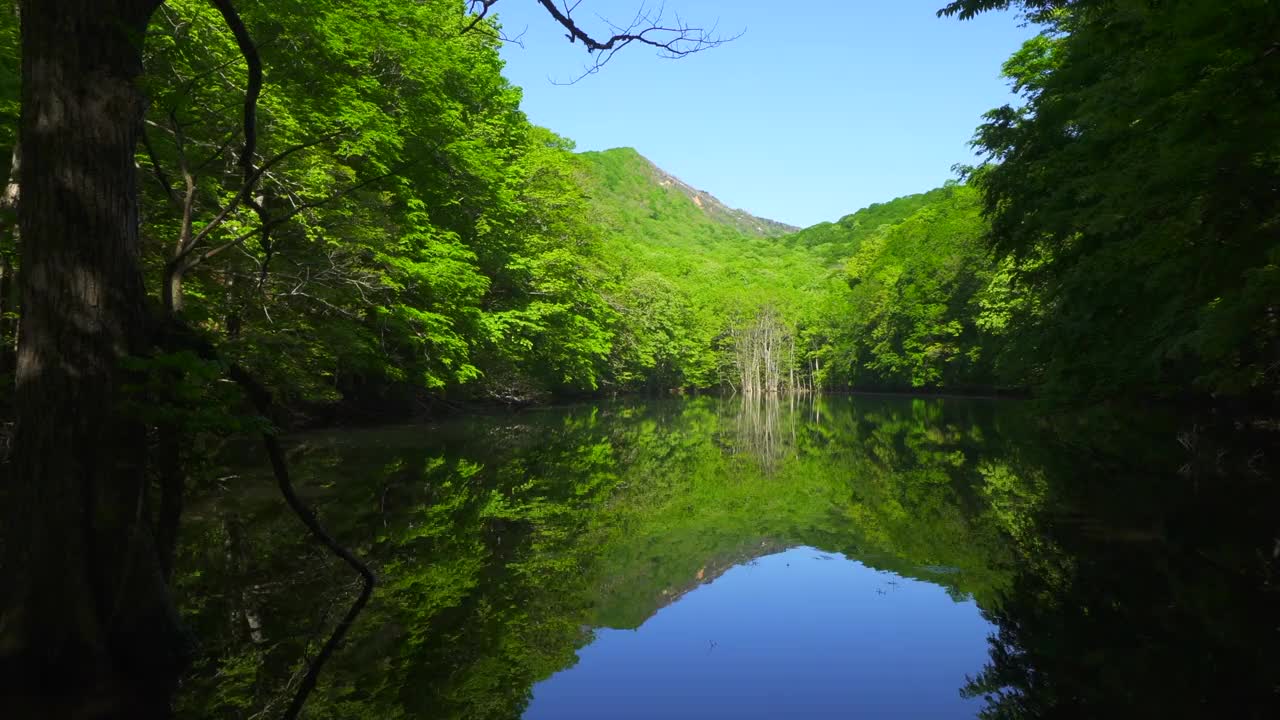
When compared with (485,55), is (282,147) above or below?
below

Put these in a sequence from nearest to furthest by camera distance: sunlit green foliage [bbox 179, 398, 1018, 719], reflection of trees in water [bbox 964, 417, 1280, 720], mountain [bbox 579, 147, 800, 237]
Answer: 1. reflection of trees in water [bbox 964, 417, 1280, 720]
2. sunlit green foliage [bbox 179, 398, 1018, 719]
3. mountain [bbox 579, 147, 800, 237]

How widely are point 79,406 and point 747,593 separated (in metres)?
A: 5.27

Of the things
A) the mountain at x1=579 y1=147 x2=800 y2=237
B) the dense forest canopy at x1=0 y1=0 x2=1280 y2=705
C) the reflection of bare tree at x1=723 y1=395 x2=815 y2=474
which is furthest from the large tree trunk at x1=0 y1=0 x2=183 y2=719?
the mountain at x1=579 y1=147 x2=800 y2=237

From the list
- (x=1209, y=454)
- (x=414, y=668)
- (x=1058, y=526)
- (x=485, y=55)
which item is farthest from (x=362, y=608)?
(x=485, y=55)

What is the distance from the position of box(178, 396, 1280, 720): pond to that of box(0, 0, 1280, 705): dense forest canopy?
1.26 metres

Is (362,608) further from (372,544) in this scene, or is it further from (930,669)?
(930,669)

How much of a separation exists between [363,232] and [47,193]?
1146cm

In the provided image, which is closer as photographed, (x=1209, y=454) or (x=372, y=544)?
(x=372, y=544)

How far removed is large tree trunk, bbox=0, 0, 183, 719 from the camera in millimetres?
3768

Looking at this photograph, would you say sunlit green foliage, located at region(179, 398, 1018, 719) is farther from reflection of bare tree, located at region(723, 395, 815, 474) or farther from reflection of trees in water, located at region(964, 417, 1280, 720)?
reflection of trees in water, located at region(964, 417, 1280, 720)

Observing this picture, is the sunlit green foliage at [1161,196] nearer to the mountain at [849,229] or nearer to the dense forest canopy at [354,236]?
the dense forest canopy at [354,236]

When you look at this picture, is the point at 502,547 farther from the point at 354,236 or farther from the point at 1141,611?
the point at 354,236

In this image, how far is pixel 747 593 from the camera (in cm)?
671

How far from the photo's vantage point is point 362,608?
5414mm
